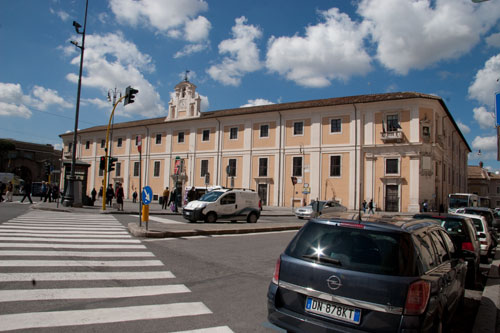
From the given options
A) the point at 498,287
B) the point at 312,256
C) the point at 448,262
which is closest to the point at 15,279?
the point at 312,256

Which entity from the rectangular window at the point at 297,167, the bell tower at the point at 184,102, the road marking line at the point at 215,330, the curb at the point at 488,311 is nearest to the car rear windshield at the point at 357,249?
the road marking line at the point at 215,330

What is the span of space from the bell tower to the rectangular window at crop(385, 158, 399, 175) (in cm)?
2560

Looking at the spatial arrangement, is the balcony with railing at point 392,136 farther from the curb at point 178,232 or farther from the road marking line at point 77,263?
the road marking line at point 77,263

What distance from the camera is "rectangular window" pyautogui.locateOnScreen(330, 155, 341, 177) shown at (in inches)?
1551

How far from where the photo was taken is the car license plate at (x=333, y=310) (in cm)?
344

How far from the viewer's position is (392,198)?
36562 mm

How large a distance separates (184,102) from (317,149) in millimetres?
21209

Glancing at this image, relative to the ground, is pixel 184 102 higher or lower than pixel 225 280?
higher

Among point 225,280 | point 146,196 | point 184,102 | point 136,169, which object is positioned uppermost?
point 184,102

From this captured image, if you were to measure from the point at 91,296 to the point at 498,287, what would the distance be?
24.4 feet

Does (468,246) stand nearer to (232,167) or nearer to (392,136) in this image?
(392,136)

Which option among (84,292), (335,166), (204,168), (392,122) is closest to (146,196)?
(84,292)

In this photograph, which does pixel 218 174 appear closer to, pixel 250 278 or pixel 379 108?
pixel 379 108

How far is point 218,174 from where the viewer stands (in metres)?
47.5
